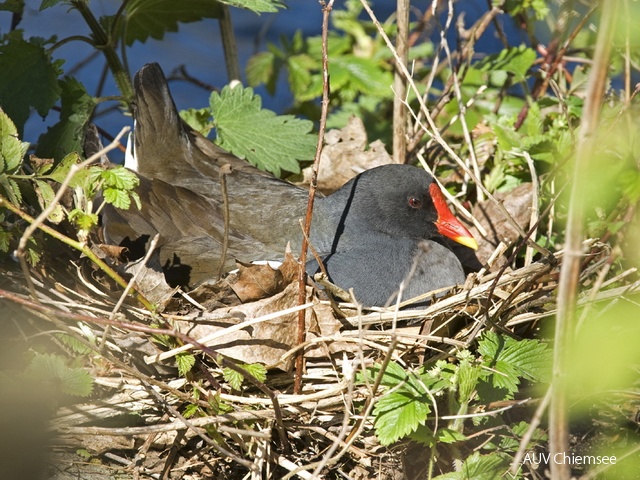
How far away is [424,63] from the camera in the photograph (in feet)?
15.8

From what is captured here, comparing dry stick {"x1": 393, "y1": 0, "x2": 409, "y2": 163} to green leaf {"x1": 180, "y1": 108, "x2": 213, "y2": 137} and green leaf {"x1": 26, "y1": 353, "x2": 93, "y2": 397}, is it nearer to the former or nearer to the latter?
green leaf {"x1": 180, "y1": 108, "x2": 213, "y2": 137}

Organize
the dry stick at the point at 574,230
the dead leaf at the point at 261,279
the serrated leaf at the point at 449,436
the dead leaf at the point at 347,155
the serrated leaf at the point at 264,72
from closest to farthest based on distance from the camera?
1. the dry stick at the point at 574,230
2. the serrated leaf at the point at 449,436
3. the dead leaf at the point at 261,279
4. the dead leaf at the point at 347,155
5. the serrated leaf at the point at 264,72

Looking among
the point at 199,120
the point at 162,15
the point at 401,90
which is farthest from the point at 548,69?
the point at 162,15

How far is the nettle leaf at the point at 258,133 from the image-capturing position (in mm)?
3533

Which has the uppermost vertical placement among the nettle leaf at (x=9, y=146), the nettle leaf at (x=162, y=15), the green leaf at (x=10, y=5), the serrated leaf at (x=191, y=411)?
the green leaf at (x=10, y=5)

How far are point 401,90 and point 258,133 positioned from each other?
0.72 metres

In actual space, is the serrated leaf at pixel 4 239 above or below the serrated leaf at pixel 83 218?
below

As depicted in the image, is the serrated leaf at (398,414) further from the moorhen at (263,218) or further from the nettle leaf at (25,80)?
the nettle leaf at (25,80)

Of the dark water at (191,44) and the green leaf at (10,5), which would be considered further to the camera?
the dark water at (191,44)

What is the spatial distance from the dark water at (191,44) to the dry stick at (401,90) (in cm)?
171

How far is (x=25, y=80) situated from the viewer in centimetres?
311

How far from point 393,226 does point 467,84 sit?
3.51ft

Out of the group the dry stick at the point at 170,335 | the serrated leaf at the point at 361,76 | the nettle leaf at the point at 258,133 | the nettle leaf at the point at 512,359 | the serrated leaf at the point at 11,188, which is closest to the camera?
the dry stick at the point at 170,335

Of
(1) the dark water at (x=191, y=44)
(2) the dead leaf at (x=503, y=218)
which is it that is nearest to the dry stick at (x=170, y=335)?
(2) the dead leaf at (x=503, y=218)
